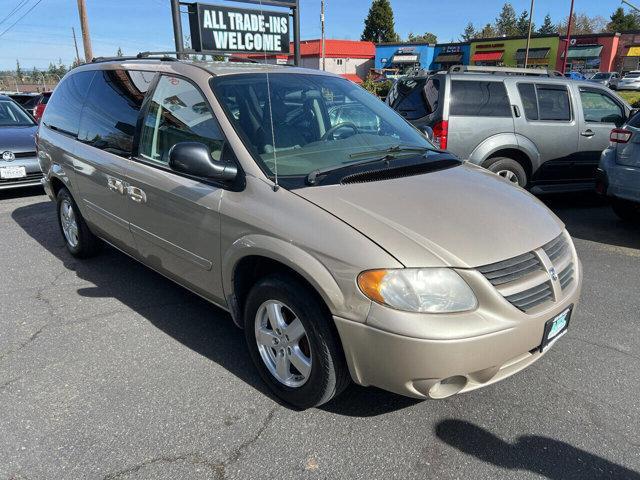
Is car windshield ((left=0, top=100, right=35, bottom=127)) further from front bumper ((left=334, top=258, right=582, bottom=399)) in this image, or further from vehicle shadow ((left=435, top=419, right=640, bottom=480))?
vehicle shadow ((left=435, top=419, right=640, bottom=480))

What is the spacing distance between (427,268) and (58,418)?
2116 mm

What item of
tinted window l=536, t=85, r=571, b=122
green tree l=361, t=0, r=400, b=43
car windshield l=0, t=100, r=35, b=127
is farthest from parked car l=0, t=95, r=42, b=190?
green tree l=361, t=0, r=400, b=43

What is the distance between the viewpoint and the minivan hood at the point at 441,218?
2279 millimetres

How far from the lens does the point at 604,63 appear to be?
4784 centimetres

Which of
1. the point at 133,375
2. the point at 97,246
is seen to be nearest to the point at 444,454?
the point at 133,375

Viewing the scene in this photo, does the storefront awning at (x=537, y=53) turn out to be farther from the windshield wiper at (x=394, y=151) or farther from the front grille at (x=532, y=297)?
the front grille at (x=532, y=297)

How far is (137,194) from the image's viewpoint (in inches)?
138

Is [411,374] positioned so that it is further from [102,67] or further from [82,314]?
[102,67]

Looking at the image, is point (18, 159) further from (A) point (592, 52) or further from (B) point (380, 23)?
(B) point (380, 23)

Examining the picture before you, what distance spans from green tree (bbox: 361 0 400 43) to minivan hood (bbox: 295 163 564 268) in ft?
266

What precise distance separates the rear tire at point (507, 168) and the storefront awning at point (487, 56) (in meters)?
50.2

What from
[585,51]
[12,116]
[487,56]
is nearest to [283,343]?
[12,116]

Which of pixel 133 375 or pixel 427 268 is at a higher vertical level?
pixel 427 268

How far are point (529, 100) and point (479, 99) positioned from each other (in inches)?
31.7
